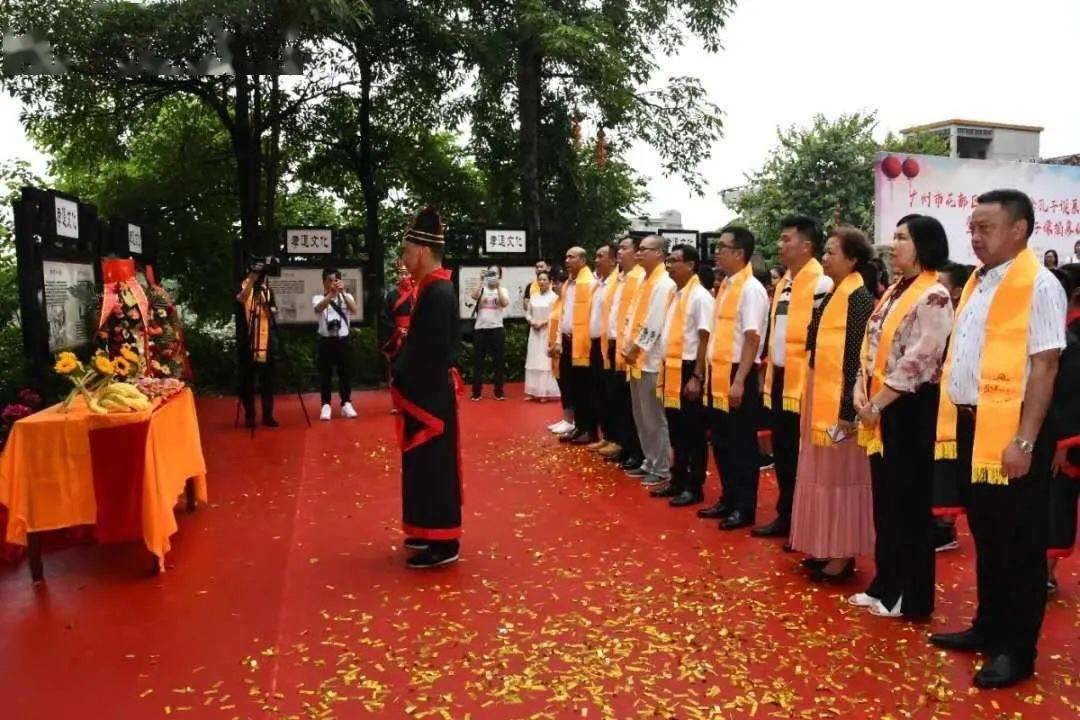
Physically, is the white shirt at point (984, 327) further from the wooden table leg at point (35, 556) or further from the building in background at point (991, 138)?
the building in background at point (991, 138)

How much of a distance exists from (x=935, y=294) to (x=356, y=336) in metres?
9.75

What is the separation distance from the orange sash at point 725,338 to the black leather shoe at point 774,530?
68 cm

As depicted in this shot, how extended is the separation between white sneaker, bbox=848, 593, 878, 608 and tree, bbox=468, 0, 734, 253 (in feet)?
28.0

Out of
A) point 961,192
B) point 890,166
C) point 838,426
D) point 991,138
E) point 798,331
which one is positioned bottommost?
point 838,426

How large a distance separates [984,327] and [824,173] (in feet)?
40.2

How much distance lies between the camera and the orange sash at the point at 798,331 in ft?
14.3

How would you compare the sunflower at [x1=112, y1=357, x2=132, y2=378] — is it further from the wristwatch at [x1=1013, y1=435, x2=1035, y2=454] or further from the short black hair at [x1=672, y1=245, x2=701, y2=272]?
the wristwatch at [x1=1013, y1=435, x2=1035, y2=454]

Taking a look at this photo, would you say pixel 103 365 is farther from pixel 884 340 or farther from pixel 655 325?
pixel 884 340

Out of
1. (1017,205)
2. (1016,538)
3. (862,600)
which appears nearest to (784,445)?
(862,600)

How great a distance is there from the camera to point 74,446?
404cm

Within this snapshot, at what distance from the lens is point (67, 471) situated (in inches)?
159

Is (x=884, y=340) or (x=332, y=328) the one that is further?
(x=332, y=328)

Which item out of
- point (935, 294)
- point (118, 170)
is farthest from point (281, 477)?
point (118, 170)

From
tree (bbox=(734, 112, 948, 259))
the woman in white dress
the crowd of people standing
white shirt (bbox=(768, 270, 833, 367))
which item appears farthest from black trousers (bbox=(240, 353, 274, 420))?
tree (bbox=(734, 112, 948, 259))
